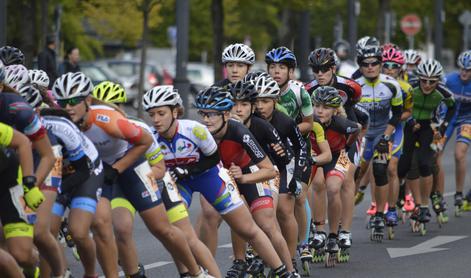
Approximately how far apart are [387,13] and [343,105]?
29.1 m

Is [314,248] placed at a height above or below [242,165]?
below

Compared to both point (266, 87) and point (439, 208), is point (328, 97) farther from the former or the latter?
point (439, 208)

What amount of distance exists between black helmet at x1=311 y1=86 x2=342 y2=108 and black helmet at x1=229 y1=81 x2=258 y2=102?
2032 mm

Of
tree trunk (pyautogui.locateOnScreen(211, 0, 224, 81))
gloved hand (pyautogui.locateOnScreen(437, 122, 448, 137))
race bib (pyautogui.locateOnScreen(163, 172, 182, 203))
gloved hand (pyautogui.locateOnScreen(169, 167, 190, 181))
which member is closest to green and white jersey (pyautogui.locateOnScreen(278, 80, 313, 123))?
gloved hand (pyautogui.locateOnScreen(169, 167, 190, 181))

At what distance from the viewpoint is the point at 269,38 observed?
72.3 m

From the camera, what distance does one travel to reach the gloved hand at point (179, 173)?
1096cm

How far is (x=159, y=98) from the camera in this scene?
1081 centimetres

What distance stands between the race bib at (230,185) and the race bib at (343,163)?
310cm

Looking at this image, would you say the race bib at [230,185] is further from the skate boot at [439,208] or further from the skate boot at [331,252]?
the skate boot at [439,208]

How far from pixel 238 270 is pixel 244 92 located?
146cm

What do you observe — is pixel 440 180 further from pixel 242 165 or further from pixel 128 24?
pixel 128 24

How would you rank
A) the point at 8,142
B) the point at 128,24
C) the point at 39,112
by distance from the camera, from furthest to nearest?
the point at 128,24 → the point at 39,112 → the point at 8,142

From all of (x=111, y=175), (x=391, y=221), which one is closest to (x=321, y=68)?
(x=391, y=221)

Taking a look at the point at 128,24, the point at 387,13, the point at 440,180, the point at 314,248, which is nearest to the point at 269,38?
the point at 128,24
